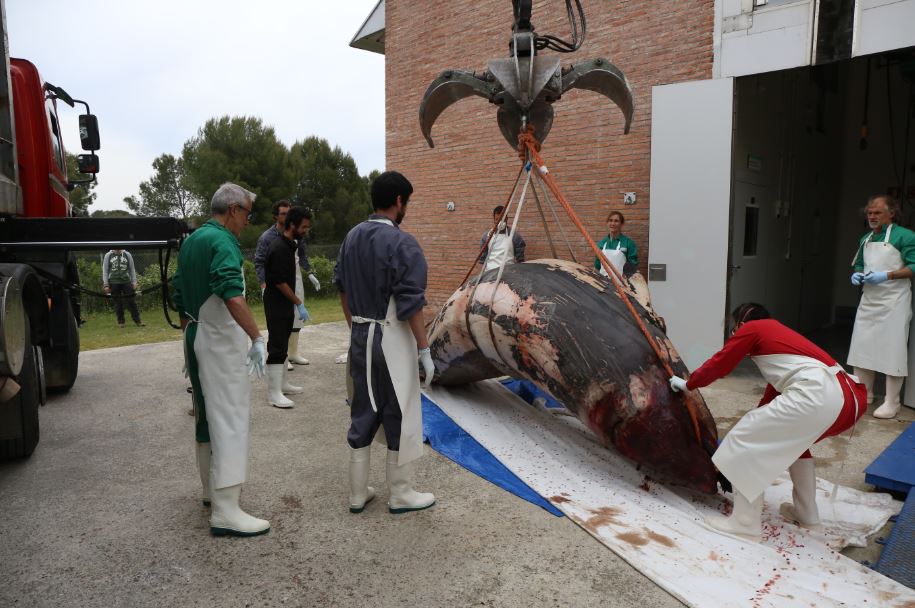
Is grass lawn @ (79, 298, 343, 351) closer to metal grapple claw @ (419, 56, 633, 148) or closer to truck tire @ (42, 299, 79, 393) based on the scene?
truck tire @ (42, 299, 79, 393)

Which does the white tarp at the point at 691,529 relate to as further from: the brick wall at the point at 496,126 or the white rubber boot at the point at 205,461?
the brick wall at the point at 496,126

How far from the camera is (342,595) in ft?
7.88

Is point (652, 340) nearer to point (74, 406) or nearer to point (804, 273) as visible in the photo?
point (74, 406)

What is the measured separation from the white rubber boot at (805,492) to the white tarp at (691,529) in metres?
0.08

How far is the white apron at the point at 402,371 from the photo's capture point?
3.00m

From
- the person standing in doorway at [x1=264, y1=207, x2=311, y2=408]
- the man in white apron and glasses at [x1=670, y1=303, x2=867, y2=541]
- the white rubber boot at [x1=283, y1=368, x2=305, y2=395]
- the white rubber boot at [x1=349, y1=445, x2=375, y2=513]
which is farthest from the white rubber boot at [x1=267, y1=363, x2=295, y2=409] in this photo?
the man in white apron and glasses at [x1=670, y1=303, x2=867, y2=541]

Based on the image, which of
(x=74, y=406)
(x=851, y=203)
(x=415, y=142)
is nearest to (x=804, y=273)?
(x=851, y=203)

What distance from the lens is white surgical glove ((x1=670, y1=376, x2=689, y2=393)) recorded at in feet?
10.00

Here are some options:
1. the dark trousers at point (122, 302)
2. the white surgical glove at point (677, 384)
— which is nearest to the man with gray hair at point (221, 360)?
the white surgical glove at point (677, 384)

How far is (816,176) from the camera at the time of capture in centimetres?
897

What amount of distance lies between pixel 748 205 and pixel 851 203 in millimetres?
4107

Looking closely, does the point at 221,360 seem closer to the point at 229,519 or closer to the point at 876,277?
the point at 229,519

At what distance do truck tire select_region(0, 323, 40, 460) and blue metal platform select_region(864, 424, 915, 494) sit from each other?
4873mm

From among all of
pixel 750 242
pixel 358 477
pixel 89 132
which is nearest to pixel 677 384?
pixel 358 477
